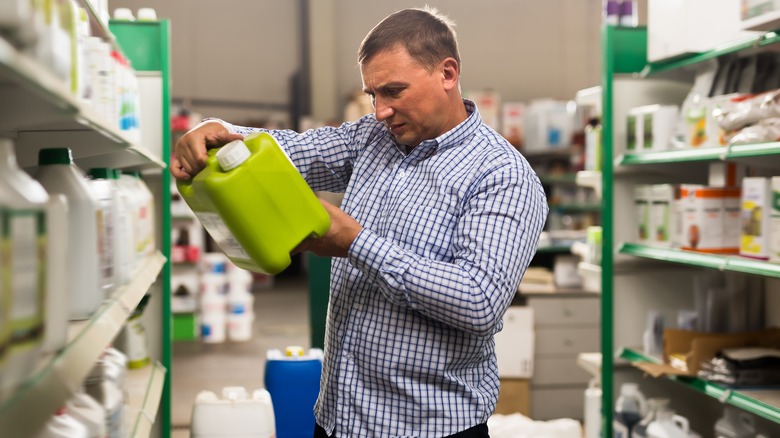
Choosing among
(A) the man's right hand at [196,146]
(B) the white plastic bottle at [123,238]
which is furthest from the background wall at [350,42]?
(A) the man's right hand at [196,146]

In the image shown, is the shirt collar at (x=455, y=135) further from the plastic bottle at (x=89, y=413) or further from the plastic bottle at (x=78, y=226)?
the plastic bottle at (x=89, y=413)

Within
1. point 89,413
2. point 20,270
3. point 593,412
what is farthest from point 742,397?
point 20,270

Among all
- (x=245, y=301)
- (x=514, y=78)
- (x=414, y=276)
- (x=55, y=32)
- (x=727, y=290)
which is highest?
(x=514, y=78)

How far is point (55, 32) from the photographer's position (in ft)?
4.25

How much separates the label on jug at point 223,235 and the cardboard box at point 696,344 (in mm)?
2309

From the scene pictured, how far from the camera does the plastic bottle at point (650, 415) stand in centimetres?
394

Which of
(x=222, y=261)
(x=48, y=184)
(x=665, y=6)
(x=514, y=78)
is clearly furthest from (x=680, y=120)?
(x=514, y=78)

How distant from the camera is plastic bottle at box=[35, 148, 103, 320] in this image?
163 centimetres

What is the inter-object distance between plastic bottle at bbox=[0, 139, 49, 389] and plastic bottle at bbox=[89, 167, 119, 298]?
0.66 metres

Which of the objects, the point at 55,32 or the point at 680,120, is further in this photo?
the point at 680,120

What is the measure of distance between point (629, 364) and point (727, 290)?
72 centimetres

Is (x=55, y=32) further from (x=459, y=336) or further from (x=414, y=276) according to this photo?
(x=459, y=336)

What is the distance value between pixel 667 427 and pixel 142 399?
2.18 meters

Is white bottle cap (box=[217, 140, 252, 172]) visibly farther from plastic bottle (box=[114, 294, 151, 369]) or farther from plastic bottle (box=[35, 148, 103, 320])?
plastic bottle (box=[114, 294, 151, 369])
